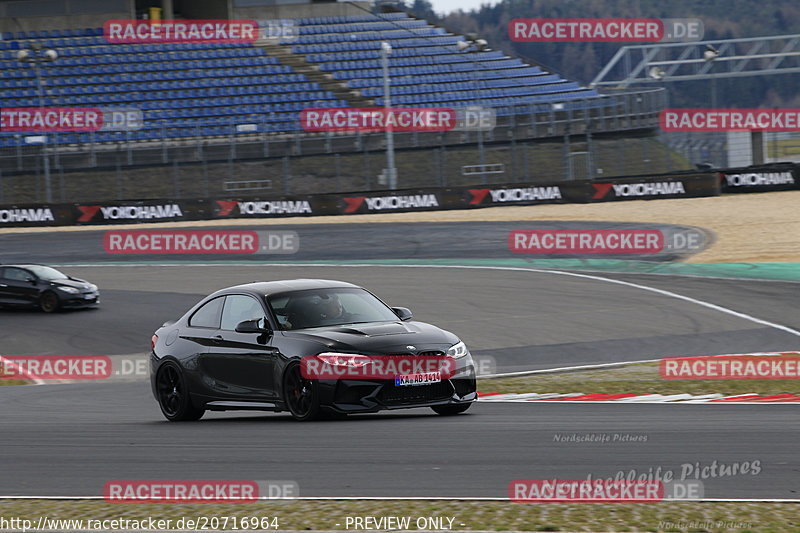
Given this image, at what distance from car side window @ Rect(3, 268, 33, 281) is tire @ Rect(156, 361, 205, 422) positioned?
16.5 meters

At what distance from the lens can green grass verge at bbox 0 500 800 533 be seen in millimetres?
5941

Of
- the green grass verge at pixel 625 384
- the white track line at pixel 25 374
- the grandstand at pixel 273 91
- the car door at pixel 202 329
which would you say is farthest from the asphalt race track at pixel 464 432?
the grandstand at pixel 273 91

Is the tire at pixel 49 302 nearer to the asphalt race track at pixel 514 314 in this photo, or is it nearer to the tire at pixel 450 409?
the asphalt race track at pixel 514 314

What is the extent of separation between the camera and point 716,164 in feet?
171

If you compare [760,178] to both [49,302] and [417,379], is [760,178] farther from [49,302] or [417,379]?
[417,379]

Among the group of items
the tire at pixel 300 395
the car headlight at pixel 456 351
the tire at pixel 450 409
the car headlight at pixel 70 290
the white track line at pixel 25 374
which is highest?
the car headlight at pixel 456 351

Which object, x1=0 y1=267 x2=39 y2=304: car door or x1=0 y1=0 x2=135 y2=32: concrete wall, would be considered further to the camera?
x1=0 y1=0 x2=135 y2=32: concrete wall

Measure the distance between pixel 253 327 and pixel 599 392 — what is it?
15.3ft

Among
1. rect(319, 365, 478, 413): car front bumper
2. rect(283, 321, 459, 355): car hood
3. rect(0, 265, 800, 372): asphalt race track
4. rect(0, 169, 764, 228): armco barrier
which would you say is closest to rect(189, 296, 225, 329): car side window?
rect(283, 321, 459, 355): car hood

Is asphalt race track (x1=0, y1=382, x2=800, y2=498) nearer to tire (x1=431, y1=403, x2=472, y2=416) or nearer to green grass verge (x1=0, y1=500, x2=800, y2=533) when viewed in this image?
tire (x1=431, y1=403, x2=472, y2=416)

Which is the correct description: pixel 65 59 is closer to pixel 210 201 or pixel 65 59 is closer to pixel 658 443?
pixel 210 201

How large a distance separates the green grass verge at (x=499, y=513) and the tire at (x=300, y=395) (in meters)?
3.35

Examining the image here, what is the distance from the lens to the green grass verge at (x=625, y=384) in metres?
13.3

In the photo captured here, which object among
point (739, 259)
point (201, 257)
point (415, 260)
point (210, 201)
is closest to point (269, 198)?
point (210, 201)
